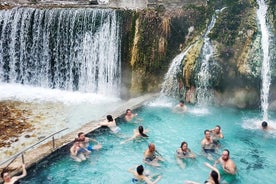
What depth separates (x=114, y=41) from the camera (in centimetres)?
1612

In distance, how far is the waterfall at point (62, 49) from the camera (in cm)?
1623

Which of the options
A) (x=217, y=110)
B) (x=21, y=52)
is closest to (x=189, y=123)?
(x=217, y=110)

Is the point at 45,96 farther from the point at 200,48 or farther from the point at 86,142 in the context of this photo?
the point at 200,48

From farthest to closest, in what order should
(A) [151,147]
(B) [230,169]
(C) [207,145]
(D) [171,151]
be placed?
(D) [171,151], (C) [207,145], (A) [151,147], (B) [230,169]

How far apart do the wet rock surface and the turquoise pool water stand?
261 centimetres

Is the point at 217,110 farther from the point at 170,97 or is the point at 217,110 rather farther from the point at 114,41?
the point at 114,41

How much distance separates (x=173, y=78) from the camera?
14883mm

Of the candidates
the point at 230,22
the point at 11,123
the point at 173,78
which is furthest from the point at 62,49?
the point at 230,22

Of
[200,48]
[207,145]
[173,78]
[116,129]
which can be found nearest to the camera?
[207,145]

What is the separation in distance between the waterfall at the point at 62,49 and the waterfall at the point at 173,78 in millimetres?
2418

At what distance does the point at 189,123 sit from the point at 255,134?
2.31 metres

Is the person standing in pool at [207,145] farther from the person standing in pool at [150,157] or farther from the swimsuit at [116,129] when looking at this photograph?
the swimsuit at [116,129]

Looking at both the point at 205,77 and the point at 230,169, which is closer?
the point at 230,169

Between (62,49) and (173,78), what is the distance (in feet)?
18.9
